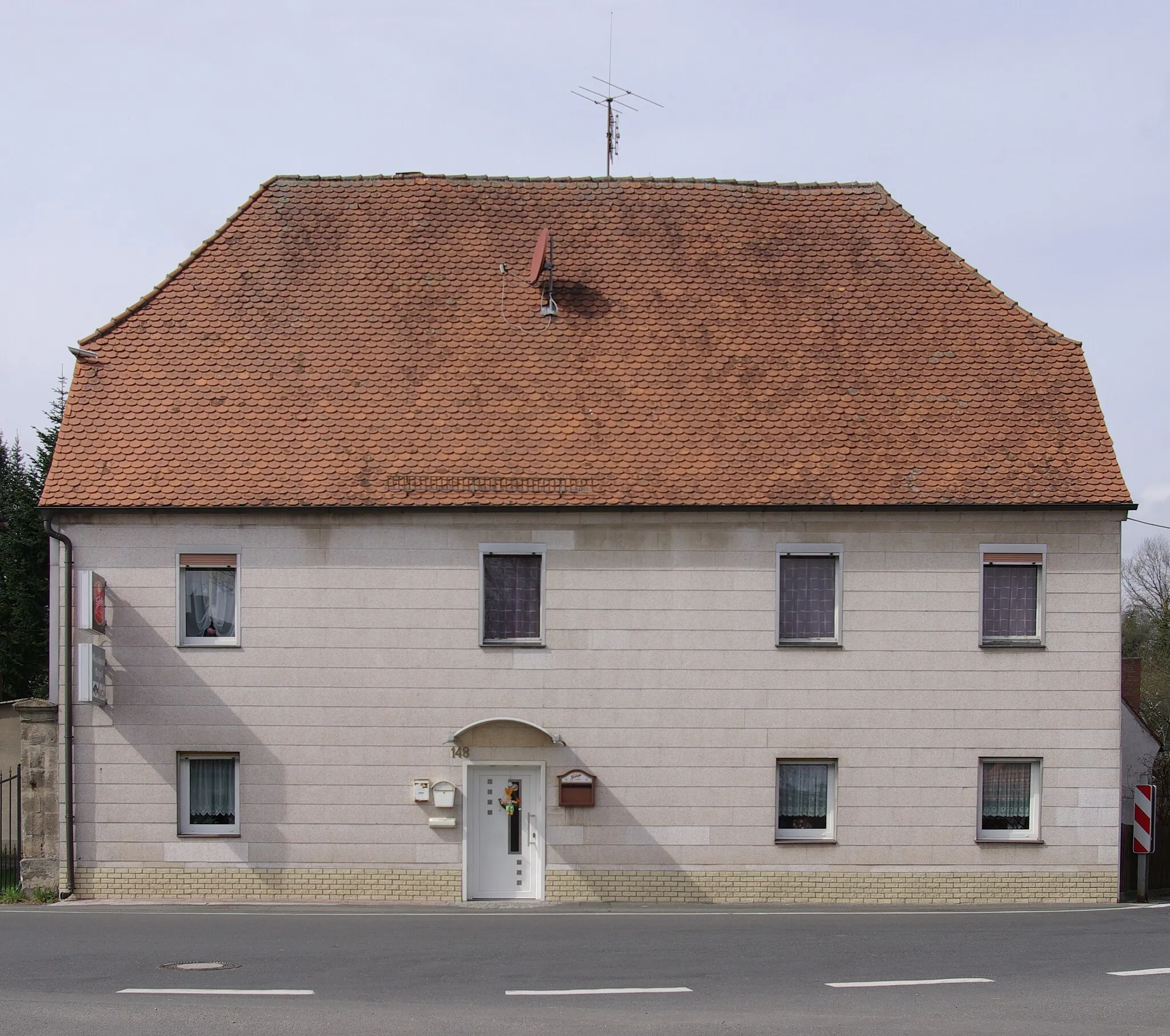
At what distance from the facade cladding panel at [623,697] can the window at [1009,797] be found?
0.69 ft

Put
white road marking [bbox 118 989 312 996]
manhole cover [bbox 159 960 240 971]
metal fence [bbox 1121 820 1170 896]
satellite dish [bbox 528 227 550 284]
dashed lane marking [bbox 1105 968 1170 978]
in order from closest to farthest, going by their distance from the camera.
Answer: white road marking [bbox 118 989 312 996]
manhole cover [bbox 159 960 240 971]
dashed lane marking [bbox 1105 968 1170 978]
metal fence [bbox 1121 820 1170 896]
satellite dish [bbox 528 227 550 284]

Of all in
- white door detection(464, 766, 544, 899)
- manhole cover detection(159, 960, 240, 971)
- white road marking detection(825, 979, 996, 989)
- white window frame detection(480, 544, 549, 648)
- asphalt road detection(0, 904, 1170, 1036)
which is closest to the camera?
asphalt road detection(0, 904, 1170, 1036)

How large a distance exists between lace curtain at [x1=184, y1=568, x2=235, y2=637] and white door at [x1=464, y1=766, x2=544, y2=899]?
410 centimetres

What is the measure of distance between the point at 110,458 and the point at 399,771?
6.10 metres

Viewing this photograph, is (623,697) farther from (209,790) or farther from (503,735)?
(209,790)

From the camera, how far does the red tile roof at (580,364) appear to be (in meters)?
20.8

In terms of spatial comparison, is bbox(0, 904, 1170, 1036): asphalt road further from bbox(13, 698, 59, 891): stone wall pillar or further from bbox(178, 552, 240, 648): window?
bbox(178, 552, 240, 648): window

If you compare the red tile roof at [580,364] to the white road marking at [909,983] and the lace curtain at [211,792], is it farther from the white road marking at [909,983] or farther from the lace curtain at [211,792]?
the white road marking at [909,983]

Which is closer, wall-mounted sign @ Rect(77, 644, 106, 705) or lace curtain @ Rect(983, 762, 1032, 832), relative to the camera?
wall-mounted sign @ Rect(77, 644, 106, 705)

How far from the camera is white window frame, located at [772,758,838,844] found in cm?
2052

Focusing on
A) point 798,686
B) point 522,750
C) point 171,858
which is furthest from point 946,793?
point 171,858

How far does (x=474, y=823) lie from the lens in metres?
20.5

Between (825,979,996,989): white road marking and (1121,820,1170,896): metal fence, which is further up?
(825,979,996,989): white road marking

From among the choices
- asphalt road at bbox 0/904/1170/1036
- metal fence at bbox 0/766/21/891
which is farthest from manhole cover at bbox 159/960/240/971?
metal fence at bbox 0/766/21/891
